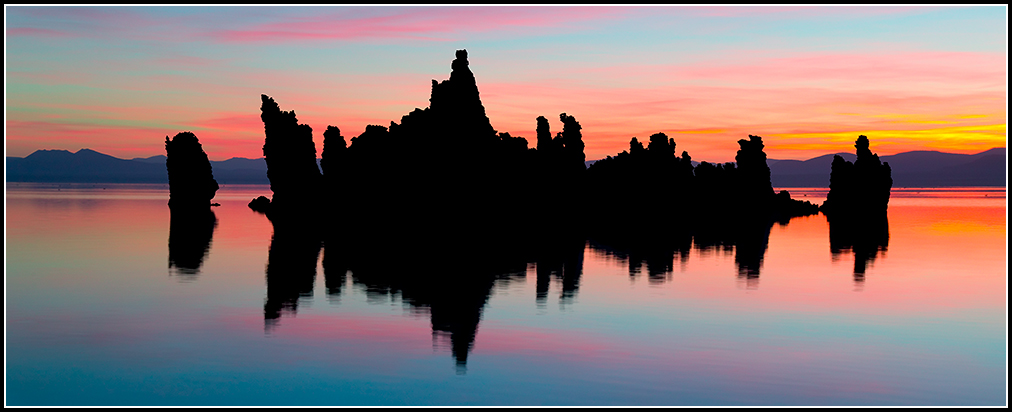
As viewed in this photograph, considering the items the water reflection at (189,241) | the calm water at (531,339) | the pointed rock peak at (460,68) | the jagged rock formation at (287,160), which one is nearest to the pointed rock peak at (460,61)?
the pointed rock peak at (460,68)

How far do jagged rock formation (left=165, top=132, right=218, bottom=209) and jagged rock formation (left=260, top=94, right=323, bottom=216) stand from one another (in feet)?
48.4

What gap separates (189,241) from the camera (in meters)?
58.6

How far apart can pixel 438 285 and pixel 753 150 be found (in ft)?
305

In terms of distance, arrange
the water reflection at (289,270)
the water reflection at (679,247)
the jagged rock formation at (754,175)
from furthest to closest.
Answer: the jagged rock formation at (754,175) < the water reflection at (679,247) < the water reflection at (289,270)

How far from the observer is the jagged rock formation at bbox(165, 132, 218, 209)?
114 metres

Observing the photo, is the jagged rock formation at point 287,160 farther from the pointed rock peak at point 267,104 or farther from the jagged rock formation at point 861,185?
the jagged rock formation at point 861,185

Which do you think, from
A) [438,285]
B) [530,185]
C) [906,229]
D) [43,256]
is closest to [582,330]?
[438,285]

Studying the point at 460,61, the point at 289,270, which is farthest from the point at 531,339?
the point at 460,61

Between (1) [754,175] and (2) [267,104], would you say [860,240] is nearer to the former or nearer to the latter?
(1) [754,175]

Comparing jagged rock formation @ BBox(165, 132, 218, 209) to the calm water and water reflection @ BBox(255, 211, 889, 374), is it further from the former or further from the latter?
the calm water

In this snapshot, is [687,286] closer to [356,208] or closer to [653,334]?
[653,334]

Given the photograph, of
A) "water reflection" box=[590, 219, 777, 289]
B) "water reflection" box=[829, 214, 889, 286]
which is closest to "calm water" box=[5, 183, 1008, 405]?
"water reflection" box=[590, 219, 777, 289]

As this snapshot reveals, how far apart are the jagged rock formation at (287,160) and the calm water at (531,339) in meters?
61.7

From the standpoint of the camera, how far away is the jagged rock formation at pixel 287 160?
104m
